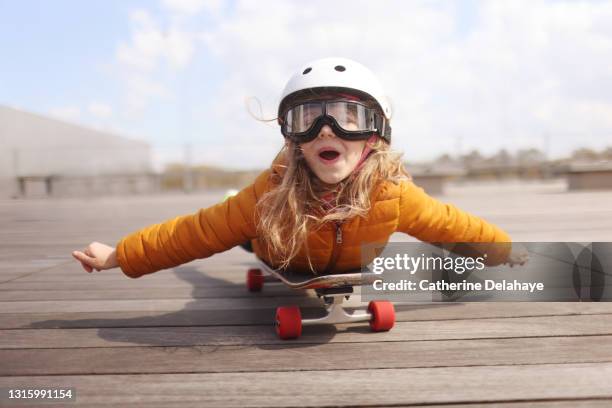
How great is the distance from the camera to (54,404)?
1190 mm

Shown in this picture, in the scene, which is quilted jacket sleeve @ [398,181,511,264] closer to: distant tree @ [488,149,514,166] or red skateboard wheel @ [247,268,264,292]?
red skateboard wheel @ [247,268,264,292]

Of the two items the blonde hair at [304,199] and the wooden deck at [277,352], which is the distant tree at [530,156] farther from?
the blonde hair at [304,199]

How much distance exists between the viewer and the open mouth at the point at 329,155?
1.74m

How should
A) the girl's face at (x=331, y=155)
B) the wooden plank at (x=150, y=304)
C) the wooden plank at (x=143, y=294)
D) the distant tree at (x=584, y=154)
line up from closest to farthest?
the girl's face at (x=331, y=155)
the wooden plank at (x=150, y=304)
the wooden plank at (x=143, y=294)
the distant tree at (x=584, y=154)

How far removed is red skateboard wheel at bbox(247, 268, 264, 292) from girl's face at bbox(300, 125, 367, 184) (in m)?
0.82

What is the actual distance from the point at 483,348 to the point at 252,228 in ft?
2.89

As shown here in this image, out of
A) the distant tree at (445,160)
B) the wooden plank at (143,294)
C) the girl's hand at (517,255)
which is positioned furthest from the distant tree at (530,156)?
the wooden plank at (143,294)

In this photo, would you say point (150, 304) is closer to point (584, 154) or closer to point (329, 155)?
point (329, 155)

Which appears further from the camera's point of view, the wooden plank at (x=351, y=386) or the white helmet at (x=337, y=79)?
the white helmet at (x=337, y=79)

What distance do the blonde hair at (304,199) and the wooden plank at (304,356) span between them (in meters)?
0.36

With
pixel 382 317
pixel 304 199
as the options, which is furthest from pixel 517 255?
pixel 304 199

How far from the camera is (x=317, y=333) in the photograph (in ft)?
5.64

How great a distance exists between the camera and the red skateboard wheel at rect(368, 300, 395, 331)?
1.68 metres

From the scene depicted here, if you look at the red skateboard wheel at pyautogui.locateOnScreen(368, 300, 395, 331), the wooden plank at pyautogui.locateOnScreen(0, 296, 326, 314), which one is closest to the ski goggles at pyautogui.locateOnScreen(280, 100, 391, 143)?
the red skateboard wheel at pyautogui.locateOnScreen(368, 300, 395, 331)
